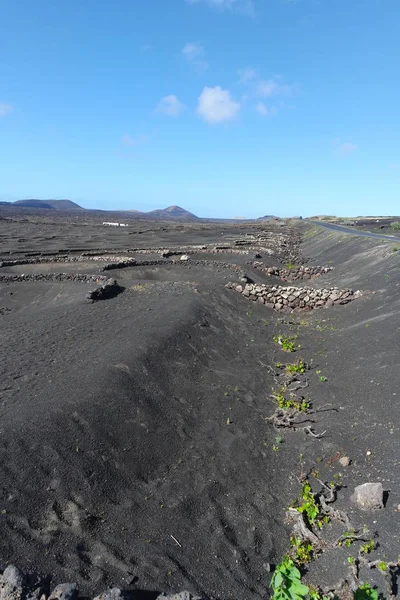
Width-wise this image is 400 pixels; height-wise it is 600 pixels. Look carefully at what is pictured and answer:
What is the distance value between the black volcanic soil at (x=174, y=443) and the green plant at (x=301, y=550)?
0.43 ft

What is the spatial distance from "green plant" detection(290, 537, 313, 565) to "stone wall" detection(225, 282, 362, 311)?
45.7 feet

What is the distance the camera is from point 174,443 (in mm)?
8789

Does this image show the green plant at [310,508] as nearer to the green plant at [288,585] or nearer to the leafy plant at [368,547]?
the leafy plant at [368,547]

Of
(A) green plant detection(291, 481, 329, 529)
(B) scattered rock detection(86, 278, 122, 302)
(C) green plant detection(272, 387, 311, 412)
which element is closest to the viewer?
(A) green plant detection(291, 481, 329, 529)

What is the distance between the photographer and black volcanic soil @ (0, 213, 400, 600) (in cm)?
597

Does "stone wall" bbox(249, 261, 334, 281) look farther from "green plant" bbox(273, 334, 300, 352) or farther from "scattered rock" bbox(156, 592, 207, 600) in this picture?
"scattered rock" bbox(156, 592, 207, 600)

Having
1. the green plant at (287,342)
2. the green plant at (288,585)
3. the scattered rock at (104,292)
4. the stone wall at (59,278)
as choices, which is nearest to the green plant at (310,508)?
the green plant at (288,585)

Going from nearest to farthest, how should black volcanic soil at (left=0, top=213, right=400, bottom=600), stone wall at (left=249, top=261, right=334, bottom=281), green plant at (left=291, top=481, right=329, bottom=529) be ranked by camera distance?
black volcanic soil at (left=0, top=213, right=400, bottom=600)
green plant at (left=291, top=481, right=329, bottom=529)
stone wall at (left=249, top=261, right=334, bottom=281)

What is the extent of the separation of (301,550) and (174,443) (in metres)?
3.27

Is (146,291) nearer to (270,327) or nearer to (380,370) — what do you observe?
(270,327)

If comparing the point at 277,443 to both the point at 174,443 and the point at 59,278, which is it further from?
the point at 59,278

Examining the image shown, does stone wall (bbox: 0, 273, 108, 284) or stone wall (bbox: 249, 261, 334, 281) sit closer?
stone wall (bbox: 0, 273, 108, 284)

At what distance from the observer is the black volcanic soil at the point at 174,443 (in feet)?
19.6

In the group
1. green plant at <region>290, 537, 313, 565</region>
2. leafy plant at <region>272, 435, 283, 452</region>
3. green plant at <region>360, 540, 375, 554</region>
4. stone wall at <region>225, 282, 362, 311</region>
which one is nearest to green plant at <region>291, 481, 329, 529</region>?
green plant at <region>290, 537, 313, 565</region>
